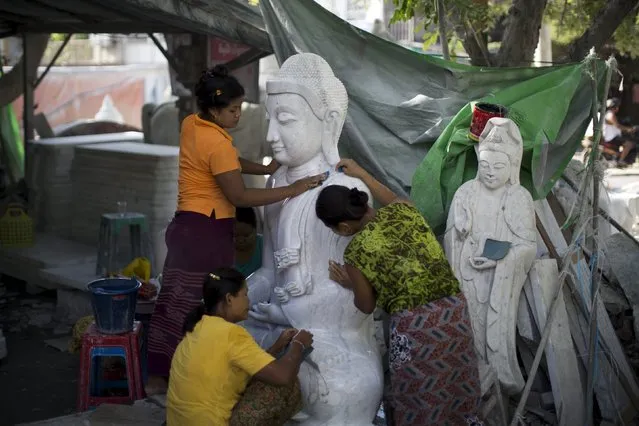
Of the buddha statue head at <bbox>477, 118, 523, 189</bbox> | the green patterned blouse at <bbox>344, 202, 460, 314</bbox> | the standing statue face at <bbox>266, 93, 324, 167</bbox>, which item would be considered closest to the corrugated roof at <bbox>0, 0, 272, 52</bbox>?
the standing statue face at <bbox>266, 93, 324, 167</bbox>

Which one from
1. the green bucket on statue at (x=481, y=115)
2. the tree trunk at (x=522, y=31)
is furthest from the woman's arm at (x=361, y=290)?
the tree trunk at (x=522, y=31)

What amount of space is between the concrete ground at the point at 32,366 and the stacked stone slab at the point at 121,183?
90 cm

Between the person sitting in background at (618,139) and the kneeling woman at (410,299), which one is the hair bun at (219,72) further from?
the person sitting in background at (618,139)

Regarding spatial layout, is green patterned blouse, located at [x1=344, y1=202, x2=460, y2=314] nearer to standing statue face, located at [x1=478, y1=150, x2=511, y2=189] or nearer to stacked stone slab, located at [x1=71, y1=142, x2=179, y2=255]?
standing statue face, located at [x1=478, y1=150, x2=511, y2=189]

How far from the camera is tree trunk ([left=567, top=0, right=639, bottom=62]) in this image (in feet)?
24.3

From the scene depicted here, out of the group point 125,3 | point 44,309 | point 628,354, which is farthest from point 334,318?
point 44,309

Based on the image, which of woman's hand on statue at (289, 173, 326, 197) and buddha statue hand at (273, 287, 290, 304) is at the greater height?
woman's hand on statue at (289, 173, 326, 197)

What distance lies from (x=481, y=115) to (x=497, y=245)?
75 centimetres

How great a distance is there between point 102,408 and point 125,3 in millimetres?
2598

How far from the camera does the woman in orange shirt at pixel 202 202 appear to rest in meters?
4.85

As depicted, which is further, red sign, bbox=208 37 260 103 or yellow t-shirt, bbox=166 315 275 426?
red sign, bbox=208 37 260 103

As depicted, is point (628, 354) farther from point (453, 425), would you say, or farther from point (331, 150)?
point (331, 150)

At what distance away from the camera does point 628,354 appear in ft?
19.1

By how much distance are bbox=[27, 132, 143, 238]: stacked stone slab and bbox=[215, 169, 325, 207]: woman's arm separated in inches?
195
